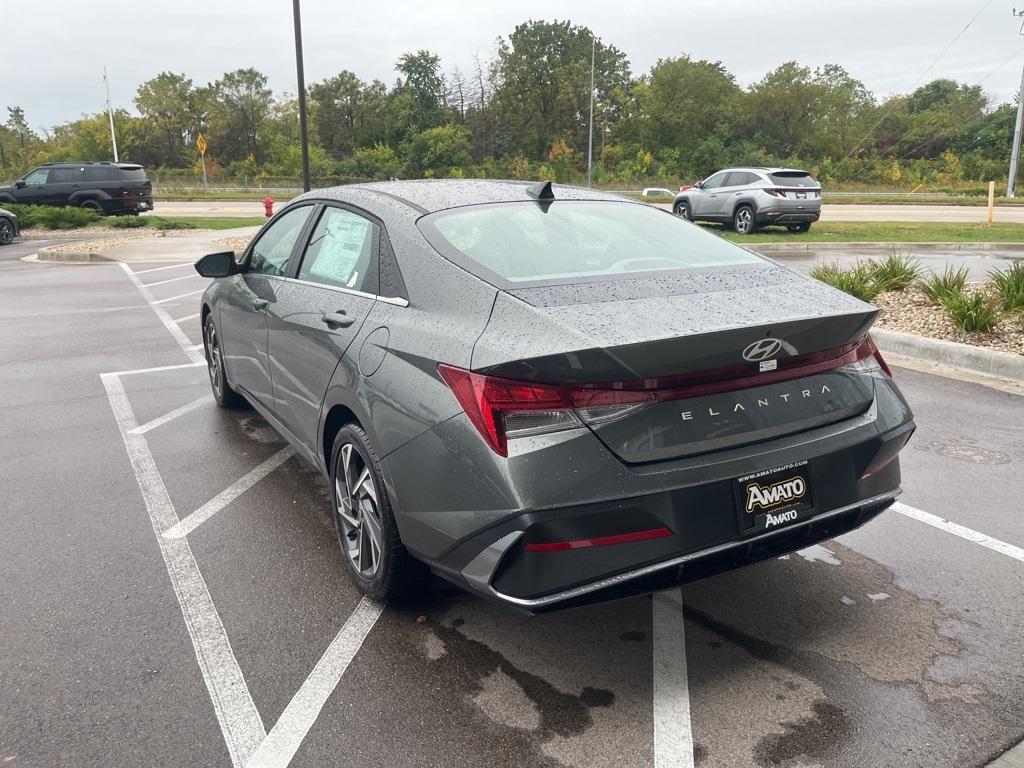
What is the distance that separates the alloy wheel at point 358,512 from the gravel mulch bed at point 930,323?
19.8ft

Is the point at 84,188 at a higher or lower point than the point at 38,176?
lower

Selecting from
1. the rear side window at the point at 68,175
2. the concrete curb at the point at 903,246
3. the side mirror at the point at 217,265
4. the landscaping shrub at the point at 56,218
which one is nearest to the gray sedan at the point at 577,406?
the side mirror at the point at 217,265

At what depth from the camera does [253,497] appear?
4.74 metres

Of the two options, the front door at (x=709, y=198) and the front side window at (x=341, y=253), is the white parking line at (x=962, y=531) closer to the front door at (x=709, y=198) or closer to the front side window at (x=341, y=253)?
the front side window at (x=341, y=253)

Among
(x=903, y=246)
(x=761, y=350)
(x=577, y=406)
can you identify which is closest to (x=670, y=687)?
(x=577, y=406)

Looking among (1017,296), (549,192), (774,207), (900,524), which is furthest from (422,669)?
(774,207)

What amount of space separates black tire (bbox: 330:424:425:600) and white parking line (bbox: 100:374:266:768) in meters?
0.59

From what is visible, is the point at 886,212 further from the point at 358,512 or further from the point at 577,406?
the point at 577,406

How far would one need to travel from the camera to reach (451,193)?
13.1 ft

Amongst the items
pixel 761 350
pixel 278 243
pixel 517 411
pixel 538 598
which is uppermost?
Result: pixel 278 243

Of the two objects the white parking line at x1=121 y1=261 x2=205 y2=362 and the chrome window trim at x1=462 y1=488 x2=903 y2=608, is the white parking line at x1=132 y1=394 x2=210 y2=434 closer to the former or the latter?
the white parking line at x1=121 y1=261 x2=205 y2=362

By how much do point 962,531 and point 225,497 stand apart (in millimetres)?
3841

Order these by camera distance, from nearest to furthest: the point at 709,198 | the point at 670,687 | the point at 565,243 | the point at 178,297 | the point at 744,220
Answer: the point at 670,687 → the point at 565,243 → the point at 178,297 → the point at 744,220 → the point at 709,198

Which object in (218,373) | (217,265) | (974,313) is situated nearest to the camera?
(217,265)
